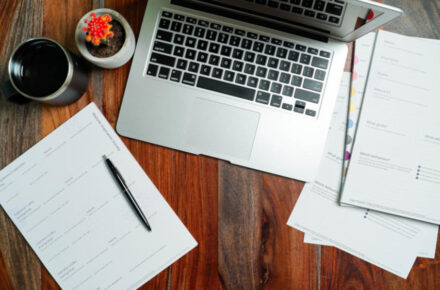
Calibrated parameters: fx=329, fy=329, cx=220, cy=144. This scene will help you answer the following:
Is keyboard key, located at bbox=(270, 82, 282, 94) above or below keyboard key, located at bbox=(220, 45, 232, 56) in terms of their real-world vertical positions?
below

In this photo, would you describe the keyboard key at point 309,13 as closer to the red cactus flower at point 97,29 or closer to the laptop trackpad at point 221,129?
the laptop trackpad at point 221,129

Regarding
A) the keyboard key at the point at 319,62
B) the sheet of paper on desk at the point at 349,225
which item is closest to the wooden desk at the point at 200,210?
the sheet of paper on desk at the point at 349,225

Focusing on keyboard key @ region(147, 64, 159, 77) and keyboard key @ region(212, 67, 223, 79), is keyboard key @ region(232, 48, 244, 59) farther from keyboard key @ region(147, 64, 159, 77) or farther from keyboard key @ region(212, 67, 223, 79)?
keyboard key @ region(147, 64, 159, 77)

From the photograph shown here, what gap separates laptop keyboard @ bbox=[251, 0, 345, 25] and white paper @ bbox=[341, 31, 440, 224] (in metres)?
0.16

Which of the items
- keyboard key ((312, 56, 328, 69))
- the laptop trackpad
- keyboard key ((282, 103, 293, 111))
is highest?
keyboard key ((312, 56, 328, 69))

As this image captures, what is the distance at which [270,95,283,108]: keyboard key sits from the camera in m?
0.64

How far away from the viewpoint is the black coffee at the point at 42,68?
0.58 metres

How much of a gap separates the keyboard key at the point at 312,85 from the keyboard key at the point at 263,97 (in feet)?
0.25

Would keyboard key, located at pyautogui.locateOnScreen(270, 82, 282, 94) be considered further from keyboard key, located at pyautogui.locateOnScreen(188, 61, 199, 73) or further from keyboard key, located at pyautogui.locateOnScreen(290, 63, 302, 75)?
keyboard key, located at pyautogui.locateOnScreen(188, 61, 199, 73)

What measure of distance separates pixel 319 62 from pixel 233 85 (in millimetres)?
175

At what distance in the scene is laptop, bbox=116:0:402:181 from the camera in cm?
64

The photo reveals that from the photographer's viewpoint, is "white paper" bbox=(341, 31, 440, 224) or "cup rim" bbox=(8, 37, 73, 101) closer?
"cup rim" bbox=(8, 37, 73, 101)

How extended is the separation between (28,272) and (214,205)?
0.39m

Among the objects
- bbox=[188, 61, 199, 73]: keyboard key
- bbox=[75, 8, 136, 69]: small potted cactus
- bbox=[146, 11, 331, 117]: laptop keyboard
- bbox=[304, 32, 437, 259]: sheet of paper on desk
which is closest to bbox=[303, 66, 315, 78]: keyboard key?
bbox=[146, 11, 331, 117]: laptop keyboard
